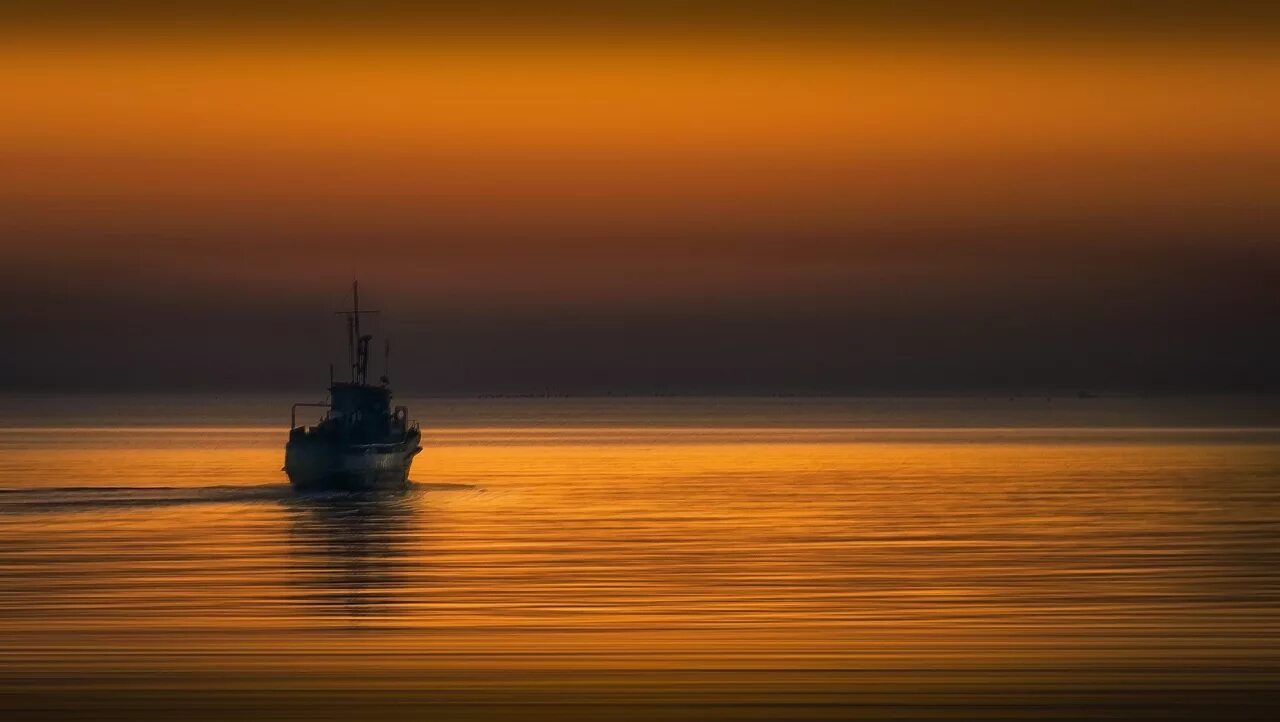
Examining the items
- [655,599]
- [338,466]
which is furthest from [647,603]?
[338,466]

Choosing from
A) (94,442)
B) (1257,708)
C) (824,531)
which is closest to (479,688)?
(1257,708)

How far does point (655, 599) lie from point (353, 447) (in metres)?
47.9

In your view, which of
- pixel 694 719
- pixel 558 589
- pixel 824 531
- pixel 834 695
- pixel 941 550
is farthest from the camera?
pixel 824 531

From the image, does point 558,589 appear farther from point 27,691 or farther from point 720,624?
point 27,691

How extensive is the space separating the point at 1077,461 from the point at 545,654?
8440cm

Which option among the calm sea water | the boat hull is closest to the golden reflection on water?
the calm sea water

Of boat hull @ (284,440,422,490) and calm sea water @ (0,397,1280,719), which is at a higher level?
boat hull @ (284,440,422,490)

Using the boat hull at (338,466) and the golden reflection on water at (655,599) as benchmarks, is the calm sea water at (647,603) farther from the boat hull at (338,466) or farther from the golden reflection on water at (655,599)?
the boat hull at (338,466)

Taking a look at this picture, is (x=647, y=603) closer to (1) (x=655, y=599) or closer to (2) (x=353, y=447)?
(1) (x=655, y=599)

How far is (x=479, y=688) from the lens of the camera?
2134 centimetres

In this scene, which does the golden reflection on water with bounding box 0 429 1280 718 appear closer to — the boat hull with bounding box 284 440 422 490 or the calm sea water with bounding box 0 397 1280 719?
the calm sea water with bounding box 0 397 1280 719

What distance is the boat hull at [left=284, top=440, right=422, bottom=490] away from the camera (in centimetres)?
7606

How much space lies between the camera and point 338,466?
2992 inches

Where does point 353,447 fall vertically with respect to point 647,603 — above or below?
above
